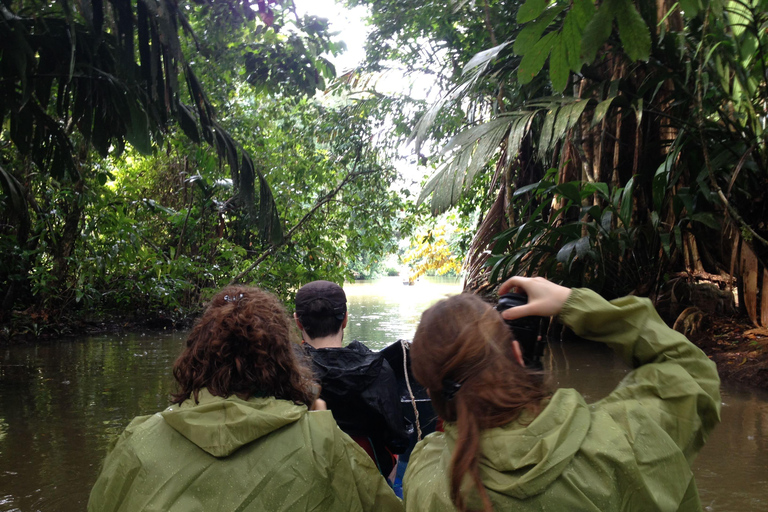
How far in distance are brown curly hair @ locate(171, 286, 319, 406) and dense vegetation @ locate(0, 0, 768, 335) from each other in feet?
3.30

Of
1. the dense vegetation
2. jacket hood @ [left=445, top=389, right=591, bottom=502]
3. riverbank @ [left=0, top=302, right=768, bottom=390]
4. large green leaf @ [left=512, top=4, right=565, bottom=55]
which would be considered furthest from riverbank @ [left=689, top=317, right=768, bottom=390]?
jacket hood @ [left=445, top=389, right=591, bottom=502]

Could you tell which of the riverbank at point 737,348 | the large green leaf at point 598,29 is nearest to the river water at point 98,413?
the riverbank at point 737,348

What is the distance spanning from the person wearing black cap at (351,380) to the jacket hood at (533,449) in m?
1.05

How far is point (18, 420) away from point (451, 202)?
3356 mm

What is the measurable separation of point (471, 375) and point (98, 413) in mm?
3843

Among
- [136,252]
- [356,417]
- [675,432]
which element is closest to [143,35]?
[356,417]

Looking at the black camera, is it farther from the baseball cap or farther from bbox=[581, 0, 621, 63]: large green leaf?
the baseball cap

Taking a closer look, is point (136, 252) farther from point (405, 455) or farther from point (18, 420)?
point (405, 455)

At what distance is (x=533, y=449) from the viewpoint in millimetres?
1098

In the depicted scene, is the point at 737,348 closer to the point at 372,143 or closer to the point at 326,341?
the point at 326,341

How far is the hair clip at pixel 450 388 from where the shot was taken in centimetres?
118

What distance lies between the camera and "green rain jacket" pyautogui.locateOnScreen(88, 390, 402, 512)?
1.39m

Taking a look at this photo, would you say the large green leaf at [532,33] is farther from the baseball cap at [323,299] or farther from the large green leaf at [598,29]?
the baseball cap at [323,299]

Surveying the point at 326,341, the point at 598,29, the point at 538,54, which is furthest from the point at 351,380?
the point at 598,29
